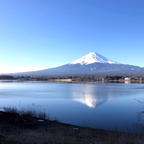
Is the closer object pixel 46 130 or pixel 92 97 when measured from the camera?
pixel 46 130

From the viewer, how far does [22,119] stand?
941 cm

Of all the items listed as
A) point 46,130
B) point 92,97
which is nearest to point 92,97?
point 92,97

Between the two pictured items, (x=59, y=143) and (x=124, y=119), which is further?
(x=124, y=119)

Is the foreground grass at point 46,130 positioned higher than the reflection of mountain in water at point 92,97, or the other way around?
the foreground grass at point 46,130

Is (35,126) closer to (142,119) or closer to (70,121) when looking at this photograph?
(70,121)

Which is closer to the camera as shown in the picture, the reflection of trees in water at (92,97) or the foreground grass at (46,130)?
the foreground grass at (46,130)

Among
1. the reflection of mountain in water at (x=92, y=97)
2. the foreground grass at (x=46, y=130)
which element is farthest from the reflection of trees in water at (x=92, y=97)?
the foreground grass at (x=46, y=130)

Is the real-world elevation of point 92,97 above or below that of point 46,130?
below

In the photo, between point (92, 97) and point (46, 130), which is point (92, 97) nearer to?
point (92, 97)

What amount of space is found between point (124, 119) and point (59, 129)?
14.6 feet

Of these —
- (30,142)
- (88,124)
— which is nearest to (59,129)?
(88,124)

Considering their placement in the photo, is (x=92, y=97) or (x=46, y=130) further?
(x=92, y=97)

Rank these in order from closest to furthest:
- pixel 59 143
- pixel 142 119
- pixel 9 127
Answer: pixel 59 143
pixel 9 127
pixel 142 119

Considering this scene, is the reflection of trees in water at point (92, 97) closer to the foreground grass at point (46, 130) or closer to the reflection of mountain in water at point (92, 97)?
the reflection of mountain in water at point (92, 97)
